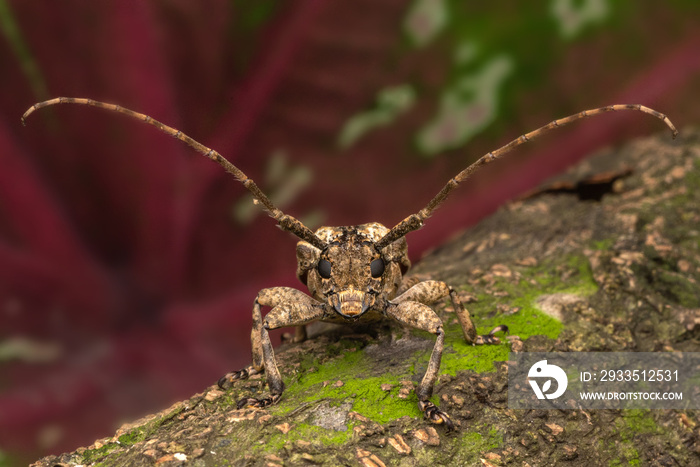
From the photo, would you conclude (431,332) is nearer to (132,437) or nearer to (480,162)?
(480,162)

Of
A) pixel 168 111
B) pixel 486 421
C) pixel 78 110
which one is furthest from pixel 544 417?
pixel 78 110

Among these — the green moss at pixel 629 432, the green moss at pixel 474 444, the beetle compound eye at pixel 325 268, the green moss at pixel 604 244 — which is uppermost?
the beetle compound eye at pixel 325 268

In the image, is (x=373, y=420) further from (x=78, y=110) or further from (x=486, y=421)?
(x=78, y=110)

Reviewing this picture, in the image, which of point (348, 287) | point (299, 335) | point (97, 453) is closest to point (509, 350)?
point (348, 287)

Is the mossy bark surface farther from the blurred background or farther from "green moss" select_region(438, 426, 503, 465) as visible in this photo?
the blurred background

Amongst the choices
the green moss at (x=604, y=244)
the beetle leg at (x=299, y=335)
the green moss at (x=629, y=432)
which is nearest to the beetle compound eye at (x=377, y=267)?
the beetle leg at (x=299, y=335)

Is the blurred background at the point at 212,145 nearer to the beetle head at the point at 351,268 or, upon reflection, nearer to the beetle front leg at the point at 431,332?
the beetle head at the point at 351,268
